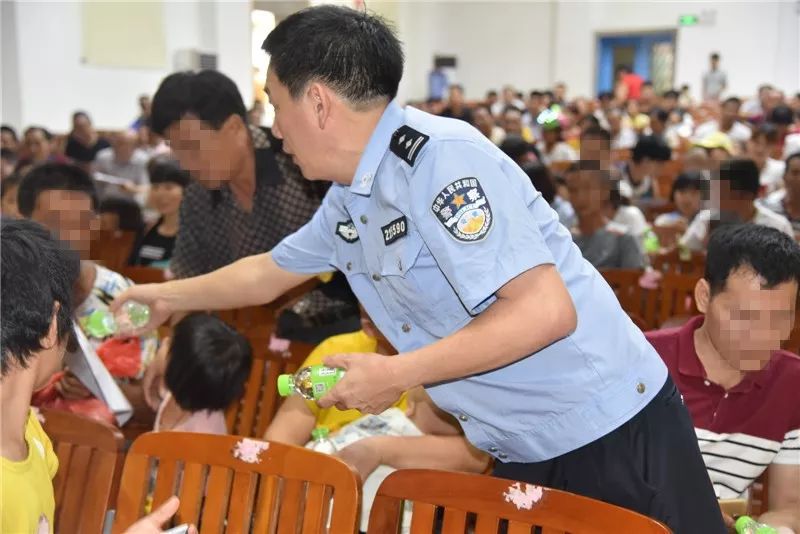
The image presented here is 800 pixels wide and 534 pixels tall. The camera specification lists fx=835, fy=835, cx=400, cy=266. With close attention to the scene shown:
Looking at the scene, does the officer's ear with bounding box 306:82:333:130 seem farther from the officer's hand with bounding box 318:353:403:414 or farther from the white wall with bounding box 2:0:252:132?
the white wall with bounding box 2:0:252:132

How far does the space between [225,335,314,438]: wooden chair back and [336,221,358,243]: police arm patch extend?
832 mm

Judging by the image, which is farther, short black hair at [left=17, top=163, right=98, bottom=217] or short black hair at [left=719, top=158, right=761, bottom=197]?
short black hair at [left=719, top=158, right=761, bottom=197]

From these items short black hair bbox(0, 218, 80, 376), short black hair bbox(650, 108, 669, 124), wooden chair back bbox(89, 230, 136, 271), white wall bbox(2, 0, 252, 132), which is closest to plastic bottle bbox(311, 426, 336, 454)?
short black hair bbox(0, 218, 80, 376)

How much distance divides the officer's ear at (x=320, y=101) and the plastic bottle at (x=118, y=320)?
2.85ft

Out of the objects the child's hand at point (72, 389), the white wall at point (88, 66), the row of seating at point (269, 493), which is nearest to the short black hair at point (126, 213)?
the child's hand at point (72, 389)

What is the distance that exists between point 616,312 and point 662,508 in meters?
0.31

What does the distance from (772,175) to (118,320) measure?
5620 millimetres

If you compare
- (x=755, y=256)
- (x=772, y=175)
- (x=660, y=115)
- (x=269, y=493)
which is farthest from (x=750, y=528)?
(x=660, y=115)

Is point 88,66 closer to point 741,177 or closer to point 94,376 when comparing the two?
point 741,177

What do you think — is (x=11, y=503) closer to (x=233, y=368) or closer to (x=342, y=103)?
→ (x=342, y=103)

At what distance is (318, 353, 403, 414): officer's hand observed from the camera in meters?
1.13

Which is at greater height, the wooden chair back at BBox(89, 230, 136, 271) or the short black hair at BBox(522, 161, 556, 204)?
the short black hair at BBox(522, 161, 556, 204)

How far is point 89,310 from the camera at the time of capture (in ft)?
7.64

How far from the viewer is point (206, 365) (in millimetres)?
2141
